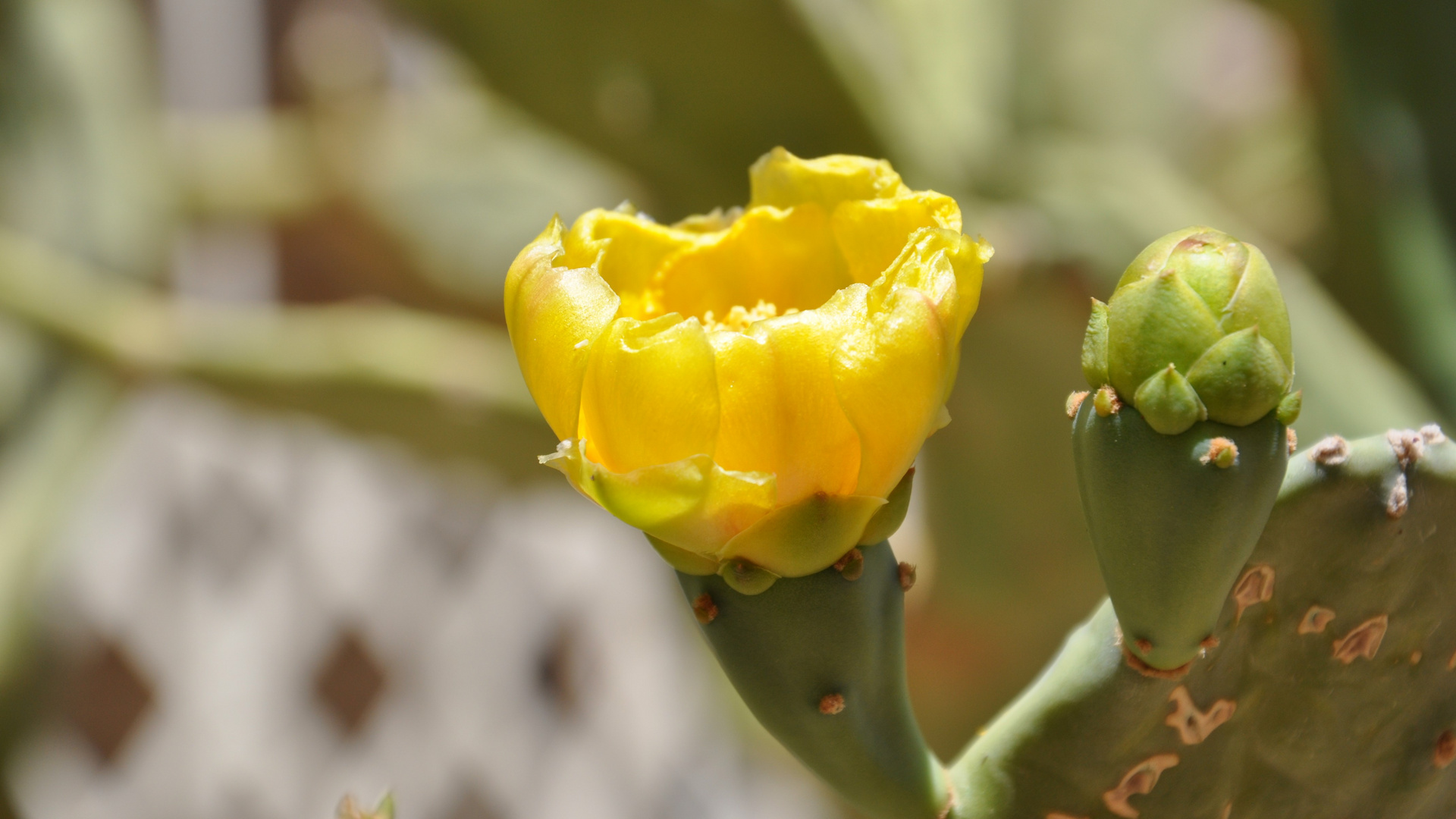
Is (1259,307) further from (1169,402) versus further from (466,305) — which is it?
(466,305)

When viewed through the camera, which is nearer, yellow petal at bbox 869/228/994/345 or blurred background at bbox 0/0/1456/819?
yellow petal at bbox 869/228/994/345

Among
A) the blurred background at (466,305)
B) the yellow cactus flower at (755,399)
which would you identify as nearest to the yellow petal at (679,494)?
the yellow cactus flower at (755,399)

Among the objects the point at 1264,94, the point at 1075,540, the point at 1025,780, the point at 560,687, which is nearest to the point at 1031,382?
the point at 1075,540

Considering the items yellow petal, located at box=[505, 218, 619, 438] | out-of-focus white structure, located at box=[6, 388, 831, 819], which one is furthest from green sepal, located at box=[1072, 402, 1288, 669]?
out-of-focus white structure, located at box=[6, 388, 831, 819]

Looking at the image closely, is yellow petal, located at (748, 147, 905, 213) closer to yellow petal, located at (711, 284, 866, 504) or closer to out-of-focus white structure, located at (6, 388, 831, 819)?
yellow petal, located at (711, 284, 866, 504)

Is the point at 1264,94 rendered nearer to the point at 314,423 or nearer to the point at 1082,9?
the point at 1082,9

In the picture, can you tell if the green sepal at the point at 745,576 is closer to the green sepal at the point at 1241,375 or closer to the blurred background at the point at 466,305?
the green sepal at the point at 1241,375

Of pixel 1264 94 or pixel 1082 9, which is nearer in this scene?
pixel 1082 9

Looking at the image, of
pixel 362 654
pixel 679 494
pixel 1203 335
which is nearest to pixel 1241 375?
pixel 1203 335
